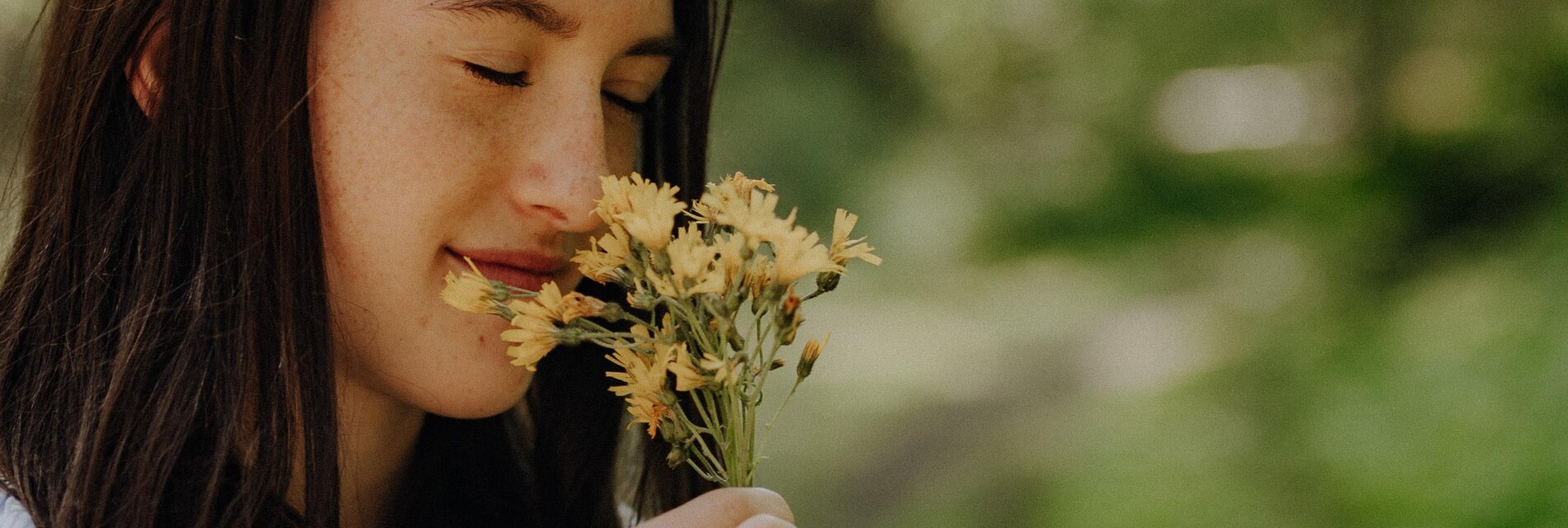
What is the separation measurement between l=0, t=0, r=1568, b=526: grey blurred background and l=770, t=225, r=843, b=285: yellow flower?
155 centimetres

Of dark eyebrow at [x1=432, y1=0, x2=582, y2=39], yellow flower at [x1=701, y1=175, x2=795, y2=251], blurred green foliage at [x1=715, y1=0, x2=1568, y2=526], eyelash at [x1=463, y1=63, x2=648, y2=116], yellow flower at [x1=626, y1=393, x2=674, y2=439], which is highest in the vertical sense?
blurred green foliage at [x1=715, y1=0, x2=1568, y2=526]

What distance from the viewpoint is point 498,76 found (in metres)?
0.89

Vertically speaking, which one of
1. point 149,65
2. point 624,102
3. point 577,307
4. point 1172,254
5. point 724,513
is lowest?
point 724,513

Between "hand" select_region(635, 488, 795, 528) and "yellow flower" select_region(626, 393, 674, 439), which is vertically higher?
"yellow flower" select_region(626, 393, 674, 439)

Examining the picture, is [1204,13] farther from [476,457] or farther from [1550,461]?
[476,457]

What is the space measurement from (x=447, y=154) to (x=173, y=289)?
0.80 ft

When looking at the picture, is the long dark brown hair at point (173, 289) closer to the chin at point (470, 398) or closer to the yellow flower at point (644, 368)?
the chin at point (470, 398)

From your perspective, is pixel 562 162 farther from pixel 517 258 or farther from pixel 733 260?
pixel 733 260

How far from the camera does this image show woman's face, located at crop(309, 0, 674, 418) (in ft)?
2.86

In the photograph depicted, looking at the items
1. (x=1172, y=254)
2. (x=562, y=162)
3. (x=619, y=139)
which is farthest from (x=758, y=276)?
(x=1172, y=254)

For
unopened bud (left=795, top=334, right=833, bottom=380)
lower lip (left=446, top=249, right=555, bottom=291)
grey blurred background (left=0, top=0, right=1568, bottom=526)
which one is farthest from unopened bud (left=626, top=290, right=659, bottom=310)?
grey blurred background (left=0, top=0, right=1568, bottom=526)

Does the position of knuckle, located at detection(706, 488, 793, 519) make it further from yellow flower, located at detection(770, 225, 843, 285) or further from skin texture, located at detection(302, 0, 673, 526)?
skin texture, located at detection(302, 0, 673, 526)

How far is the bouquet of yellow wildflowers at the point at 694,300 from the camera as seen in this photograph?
27.6 inches

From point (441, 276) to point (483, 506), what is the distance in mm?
446
